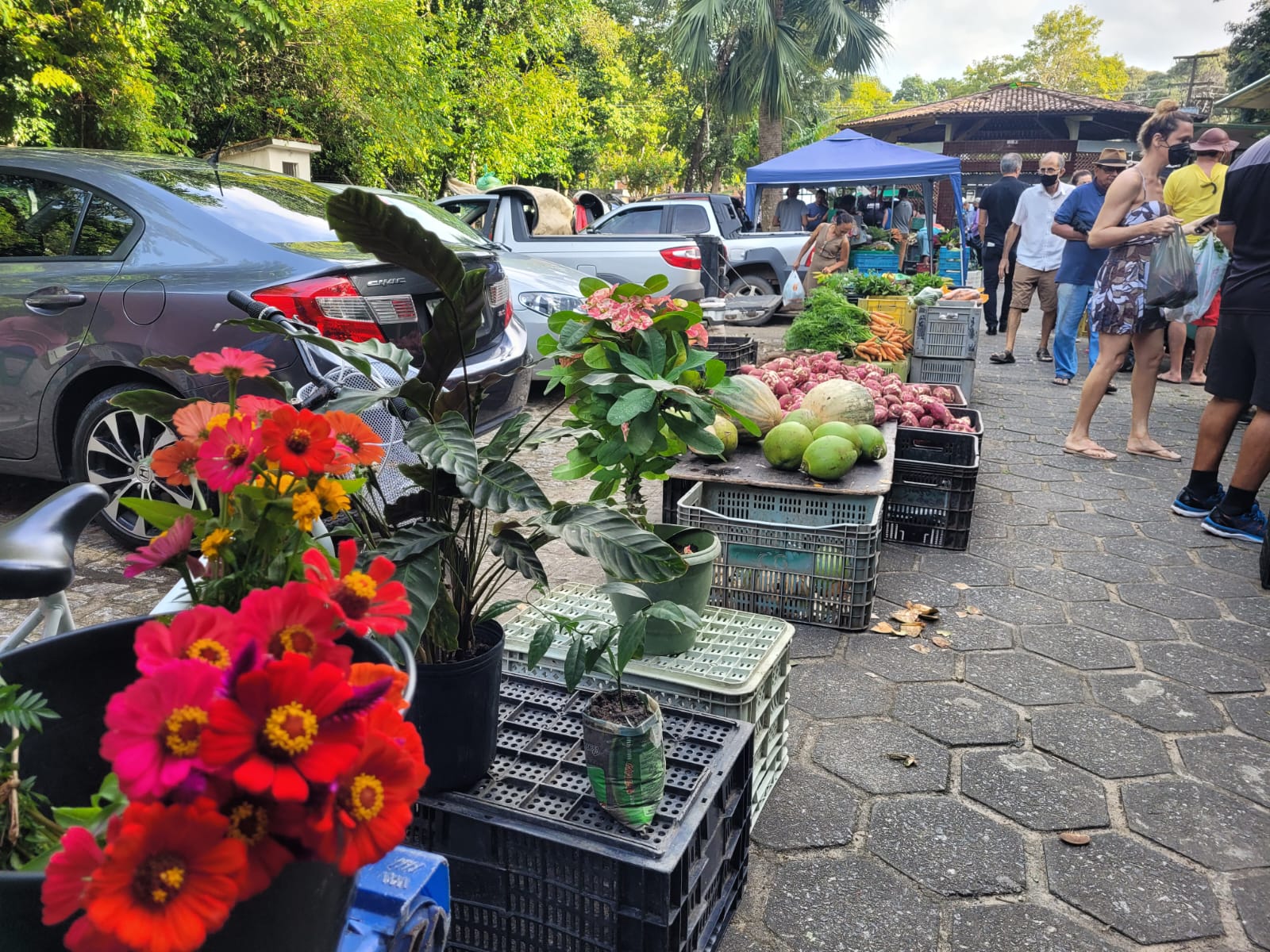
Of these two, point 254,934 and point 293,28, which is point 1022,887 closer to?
point 254,934

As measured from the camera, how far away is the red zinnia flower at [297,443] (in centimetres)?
95

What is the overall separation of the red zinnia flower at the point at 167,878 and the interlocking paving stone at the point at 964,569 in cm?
386

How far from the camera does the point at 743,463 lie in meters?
4.07

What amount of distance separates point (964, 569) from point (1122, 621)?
0.72 metres

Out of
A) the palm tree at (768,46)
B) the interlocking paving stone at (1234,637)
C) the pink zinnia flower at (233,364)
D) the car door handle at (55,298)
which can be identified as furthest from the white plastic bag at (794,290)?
the palm tree at (768,46)

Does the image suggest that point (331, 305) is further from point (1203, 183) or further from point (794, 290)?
point (794, 290)

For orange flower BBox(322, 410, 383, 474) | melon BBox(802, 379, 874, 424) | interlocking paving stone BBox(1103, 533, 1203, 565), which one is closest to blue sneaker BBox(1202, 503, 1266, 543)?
interlocking paving stone BBox(1103, 533, 1203, 565)

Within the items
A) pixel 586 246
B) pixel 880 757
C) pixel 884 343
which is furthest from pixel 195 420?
pixel 586 246

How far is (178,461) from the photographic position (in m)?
1.04

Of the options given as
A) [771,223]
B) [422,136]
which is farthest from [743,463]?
[771,223]

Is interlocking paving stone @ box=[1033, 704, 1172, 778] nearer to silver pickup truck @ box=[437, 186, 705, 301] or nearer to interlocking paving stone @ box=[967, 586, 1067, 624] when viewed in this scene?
interlocking paving stone @ box=[967, 586, 1067, 624]

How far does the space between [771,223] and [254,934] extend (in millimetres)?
27345

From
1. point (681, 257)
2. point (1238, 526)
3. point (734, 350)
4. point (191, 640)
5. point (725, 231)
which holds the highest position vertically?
point (725, 231)

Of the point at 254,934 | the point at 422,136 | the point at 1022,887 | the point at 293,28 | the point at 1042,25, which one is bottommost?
the point at 1022,887
